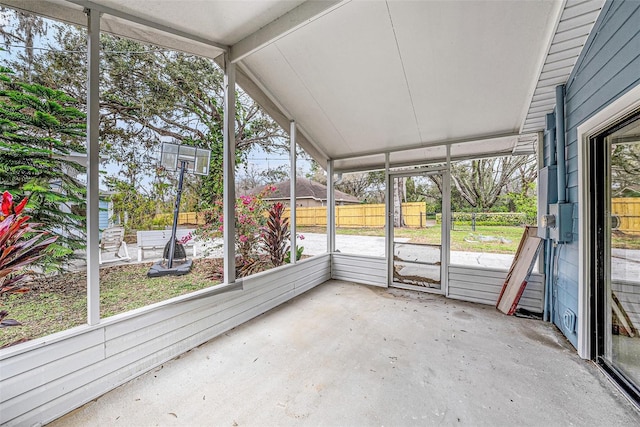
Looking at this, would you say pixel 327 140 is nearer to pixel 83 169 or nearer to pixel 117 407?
pixel 83 169

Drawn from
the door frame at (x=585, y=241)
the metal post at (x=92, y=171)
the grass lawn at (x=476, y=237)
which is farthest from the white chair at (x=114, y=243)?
the door frame at (x=585, y=241)

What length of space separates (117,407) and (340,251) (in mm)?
3628

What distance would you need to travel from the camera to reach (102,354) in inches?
70.2

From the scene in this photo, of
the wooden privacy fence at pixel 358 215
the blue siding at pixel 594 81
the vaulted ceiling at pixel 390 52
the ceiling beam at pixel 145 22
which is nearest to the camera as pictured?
the blue siding at pixel 594 81

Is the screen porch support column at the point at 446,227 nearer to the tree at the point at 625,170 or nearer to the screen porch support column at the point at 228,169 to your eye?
the tree at the point at 625,170

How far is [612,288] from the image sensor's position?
1.94 meters

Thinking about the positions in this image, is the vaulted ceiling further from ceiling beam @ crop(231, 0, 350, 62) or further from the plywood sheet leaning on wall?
the plywood sheet leaning on wall

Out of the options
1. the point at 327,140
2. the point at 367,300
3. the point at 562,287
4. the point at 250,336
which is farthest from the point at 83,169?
the point at 562,287

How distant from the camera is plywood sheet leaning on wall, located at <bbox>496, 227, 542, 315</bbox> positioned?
121 inches

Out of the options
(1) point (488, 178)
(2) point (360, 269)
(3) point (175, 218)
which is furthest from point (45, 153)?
(1) point (488, 178)

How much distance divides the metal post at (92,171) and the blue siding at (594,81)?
11.7 feet

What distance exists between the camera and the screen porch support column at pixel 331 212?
4.78m

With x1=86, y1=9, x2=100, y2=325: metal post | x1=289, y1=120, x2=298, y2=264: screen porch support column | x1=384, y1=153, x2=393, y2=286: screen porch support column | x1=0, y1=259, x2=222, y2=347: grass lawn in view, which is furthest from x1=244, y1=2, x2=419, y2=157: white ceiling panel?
x1=0, y1=259, x2=222, y2=347: grass lawn

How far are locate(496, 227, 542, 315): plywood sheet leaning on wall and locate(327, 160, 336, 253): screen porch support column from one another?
2689 millimetres
